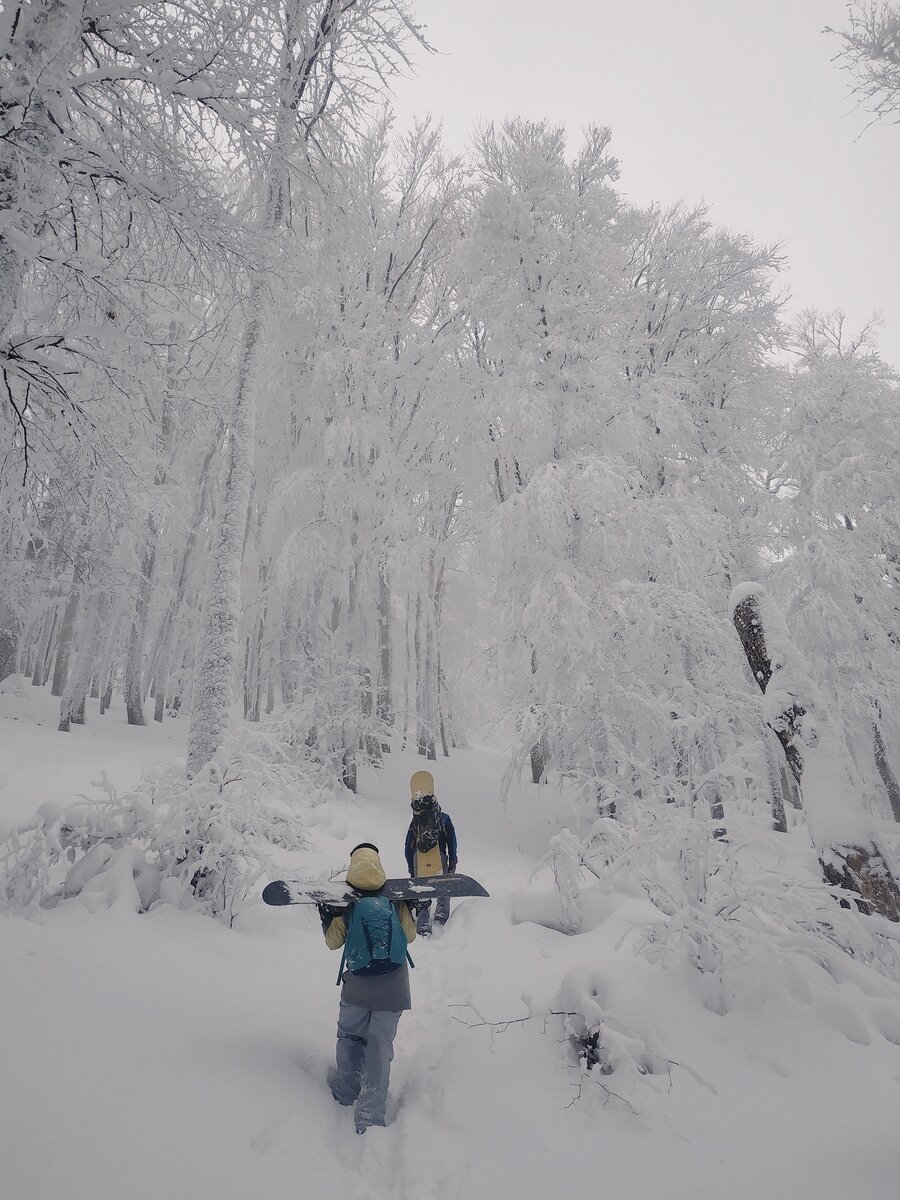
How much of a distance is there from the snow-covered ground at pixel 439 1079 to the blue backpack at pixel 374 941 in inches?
23.8

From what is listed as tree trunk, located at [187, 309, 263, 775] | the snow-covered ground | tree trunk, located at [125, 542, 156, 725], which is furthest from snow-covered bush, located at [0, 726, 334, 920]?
tree trunk, located at [125, 542, 156, 725]

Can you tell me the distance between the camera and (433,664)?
16.9 meters

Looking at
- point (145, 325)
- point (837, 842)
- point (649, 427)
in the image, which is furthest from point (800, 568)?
point (145, 325)

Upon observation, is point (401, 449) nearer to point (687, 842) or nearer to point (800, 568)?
point (800, 568)

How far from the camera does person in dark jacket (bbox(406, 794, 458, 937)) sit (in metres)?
5.81

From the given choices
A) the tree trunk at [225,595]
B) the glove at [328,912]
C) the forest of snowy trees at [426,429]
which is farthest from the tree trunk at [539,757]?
the glove at [328,912]

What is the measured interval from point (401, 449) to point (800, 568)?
9.50 meters

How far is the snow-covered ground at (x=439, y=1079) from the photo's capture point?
2162 millimetres

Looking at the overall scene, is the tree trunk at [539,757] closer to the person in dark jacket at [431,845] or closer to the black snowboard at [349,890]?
the person in dark jacket at [431,845]

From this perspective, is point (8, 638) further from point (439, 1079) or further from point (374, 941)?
point (439, 1079)

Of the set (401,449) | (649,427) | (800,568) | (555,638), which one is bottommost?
(555,638)

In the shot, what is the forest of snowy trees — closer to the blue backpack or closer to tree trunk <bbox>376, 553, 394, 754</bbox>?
tree trunk <bbox>376, 553, 394, 754</bbox>

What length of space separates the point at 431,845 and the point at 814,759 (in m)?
3.62

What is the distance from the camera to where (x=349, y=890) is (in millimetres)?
3344
